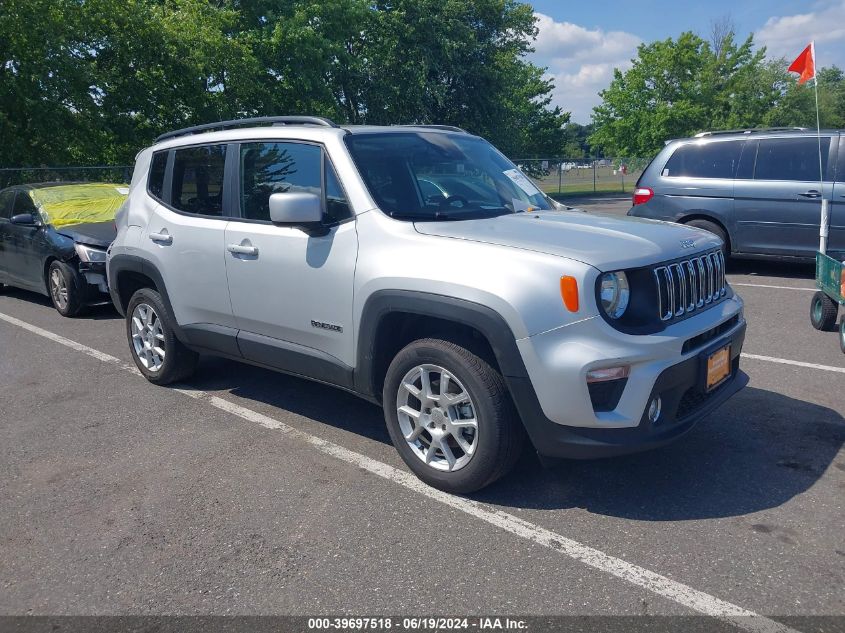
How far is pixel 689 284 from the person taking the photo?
379 cm

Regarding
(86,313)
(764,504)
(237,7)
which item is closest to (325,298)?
(764,504)

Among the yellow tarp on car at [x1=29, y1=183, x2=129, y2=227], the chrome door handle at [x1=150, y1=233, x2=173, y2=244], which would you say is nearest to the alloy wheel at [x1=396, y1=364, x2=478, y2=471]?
the chrome door handle at [x1=150, y1=233, x2=173, y2=244]

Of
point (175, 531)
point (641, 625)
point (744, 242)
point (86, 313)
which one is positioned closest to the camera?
point (641, 625)

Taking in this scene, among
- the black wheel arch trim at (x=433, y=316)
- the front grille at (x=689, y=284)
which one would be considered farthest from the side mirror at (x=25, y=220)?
the front grille at (x=689, y=284)

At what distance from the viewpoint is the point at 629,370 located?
10.9 feet

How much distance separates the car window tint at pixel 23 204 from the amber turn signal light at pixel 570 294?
8.31m

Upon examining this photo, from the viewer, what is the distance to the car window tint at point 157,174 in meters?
5.56

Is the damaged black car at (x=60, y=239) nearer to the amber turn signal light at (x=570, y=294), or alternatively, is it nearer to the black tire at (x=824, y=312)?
the amber turn signal light at (x=570, y=294)

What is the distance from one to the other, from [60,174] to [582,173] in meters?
30.8

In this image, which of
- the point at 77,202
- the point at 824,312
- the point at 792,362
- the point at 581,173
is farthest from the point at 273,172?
the point at 581,173

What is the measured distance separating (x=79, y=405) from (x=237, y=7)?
23.6 meters

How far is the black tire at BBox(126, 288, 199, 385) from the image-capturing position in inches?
215

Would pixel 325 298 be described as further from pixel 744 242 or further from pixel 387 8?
pixel 387 8

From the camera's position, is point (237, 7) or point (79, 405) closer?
point (79, 405)
